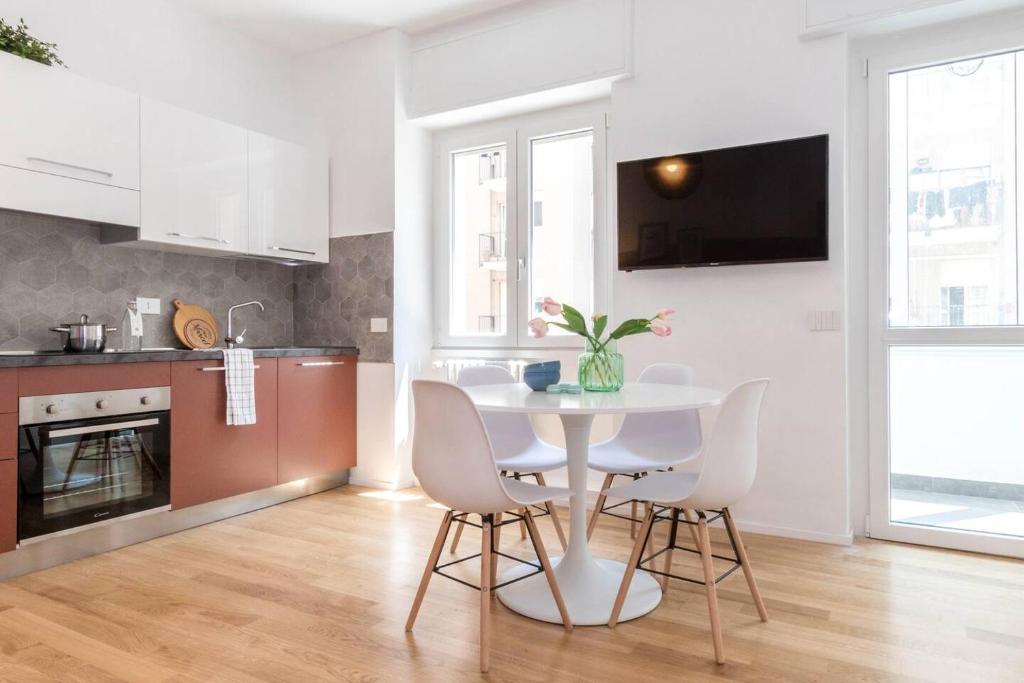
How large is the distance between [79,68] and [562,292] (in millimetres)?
2827

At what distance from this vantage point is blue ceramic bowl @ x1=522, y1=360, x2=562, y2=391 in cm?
251

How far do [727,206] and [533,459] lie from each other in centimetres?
156

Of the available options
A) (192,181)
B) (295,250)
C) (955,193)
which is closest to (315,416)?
(295,250)

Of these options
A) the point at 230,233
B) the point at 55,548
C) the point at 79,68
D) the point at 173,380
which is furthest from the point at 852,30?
the point at 55,548

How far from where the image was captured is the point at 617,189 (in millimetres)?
3578

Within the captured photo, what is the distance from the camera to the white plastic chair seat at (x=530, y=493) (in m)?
2.05

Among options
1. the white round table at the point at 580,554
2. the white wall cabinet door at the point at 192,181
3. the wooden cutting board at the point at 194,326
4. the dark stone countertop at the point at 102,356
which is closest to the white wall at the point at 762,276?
the white round table at the point at 580,554

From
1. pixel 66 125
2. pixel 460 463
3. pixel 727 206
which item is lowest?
pixel 460 463

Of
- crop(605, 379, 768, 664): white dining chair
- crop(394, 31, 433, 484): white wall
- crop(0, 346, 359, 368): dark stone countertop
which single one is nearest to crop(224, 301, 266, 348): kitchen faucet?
crop(0, 346, 359, 368): dark stone countertop

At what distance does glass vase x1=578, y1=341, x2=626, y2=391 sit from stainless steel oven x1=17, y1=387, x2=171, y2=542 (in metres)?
2.04

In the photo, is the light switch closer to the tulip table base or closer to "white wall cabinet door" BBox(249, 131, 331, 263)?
the tulip table base

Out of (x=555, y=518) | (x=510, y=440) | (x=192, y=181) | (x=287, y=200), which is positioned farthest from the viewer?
(x=287, y=200)

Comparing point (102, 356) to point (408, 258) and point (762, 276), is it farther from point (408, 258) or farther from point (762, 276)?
point (762, 276)

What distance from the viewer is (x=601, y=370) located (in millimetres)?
2463
